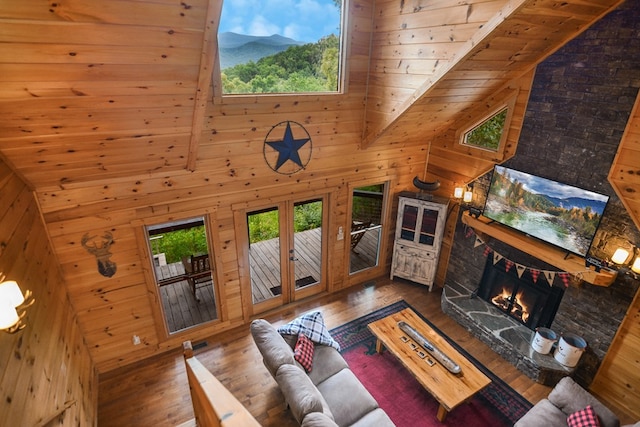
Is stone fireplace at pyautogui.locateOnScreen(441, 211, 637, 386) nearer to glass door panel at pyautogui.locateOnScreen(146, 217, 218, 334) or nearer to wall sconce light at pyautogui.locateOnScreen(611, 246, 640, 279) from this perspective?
wall sconce light at pyautogui.locateOnScreen(611, 246, 640, 279)

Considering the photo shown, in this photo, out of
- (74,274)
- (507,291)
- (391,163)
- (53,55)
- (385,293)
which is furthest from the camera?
(385,293)

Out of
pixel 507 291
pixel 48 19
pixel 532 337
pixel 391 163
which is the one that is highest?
pixel 48 19

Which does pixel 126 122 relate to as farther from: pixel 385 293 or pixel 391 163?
pixel 385 293

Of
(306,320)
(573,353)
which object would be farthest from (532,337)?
(306,320)

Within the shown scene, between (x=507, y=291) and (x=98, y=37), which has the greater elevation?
(x=98, y=37)

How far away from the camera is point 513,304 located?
4.74 meters

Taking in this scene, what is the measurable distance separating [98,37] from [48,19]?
241 mm

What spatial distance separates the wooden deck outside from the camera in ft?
16.4

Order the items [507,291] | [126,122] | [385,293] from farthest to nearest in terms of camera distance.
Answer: [385,293]
[507,291]
[126,122]

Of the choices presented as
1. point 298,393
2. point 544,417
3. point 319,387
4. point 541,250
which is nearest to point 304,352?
point 319,387

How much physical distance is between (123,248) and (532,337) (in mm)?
5155

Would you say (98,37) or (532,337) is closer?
(98,37)

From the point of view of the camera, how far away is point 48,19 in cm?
182

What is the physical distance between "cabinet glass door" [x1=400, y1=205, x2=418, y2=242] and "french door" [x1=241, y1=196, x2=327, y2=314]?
134cm
